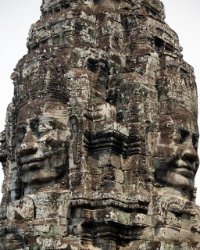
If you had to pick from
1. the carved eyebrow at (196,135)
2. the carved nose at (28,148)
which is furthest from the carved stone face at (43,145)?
the carved eyebrow at (196,135)

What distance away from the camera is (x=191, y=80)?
1380 centimetres

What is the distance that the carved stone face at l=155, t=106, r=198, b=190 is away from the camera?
1270cm

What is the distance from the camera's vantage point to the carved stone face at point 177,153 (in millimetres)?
12703

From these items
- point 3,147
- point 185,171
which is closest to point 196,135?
point 185,171

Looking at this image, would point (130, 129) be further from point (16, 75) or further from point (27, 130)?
point (16, 75)

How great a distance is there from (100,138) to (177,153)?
160 centimetres

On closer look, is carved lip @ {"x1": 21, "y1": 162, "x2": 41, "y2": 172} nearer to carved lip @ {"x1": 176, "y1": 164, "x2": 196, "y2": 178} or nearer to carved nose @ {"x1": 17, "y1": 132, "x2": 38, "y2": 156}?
carved nose @ {"x1": 17, "y1": 132, "x2": 38, "y2": 156}

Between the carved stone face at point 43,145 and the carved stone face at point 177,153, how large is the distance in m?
1.92

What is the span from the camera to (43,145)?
12.5 metres

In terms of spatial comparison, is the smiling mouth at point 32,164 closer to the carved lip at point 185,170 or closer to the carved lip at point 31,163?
the carved lip at point 31,163

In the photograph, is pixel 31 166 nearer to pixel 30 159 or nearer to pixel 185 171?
pixel 30 159

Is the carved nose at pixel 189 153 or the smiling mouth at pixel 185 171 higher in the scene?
the carved nose at pixel 189 153

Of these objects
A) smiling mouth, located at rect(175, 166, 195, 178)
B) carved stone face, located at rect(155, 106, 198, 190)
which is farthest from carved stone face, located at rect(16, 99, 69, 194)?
smiling mouth, located at rect(175, 166, 195, 178)

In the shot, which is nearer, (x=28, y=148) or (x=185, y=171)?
(x=28, y=148)
